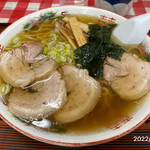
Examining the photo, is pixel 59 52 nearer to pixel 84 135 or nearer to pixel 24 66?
pixel 24 66

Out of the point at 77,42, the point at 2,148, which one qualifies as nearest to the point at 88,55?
the point at 77,42

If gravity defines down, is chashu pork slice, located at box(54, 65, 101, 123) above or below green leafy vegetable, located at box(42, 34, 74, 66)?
below

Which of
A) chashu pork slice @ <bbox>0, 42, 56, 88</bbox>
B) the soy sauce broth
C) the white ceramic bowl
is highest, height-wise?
chashu pork slice @ <bbox>0, 42, 56, 88</bbox>

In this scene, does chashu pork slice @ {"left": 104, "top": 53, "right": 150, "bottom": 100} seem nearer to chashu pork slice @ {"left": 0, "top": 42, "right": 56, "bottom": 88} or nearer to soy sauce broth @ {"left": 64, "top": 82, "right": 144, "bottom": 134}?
soy sauce broth @ {"left": 64, "top": 82, "right": 144, "bottom": 134}

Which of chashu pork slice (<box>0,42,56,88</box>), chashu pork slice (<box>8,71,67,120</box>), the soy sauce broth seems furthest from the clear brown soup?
chashu pork slice (<box>0,42,56,88</box>)

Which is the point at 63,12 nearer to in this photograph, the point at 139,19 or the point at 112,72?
the point at 139,19

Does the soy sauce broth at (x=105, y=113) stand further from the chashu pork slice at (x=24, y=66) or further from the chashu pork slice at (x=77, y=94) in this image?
the chashu pork slice at (x=24, y=66)

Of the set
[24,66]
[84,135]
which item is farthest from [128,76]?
[24,66]
